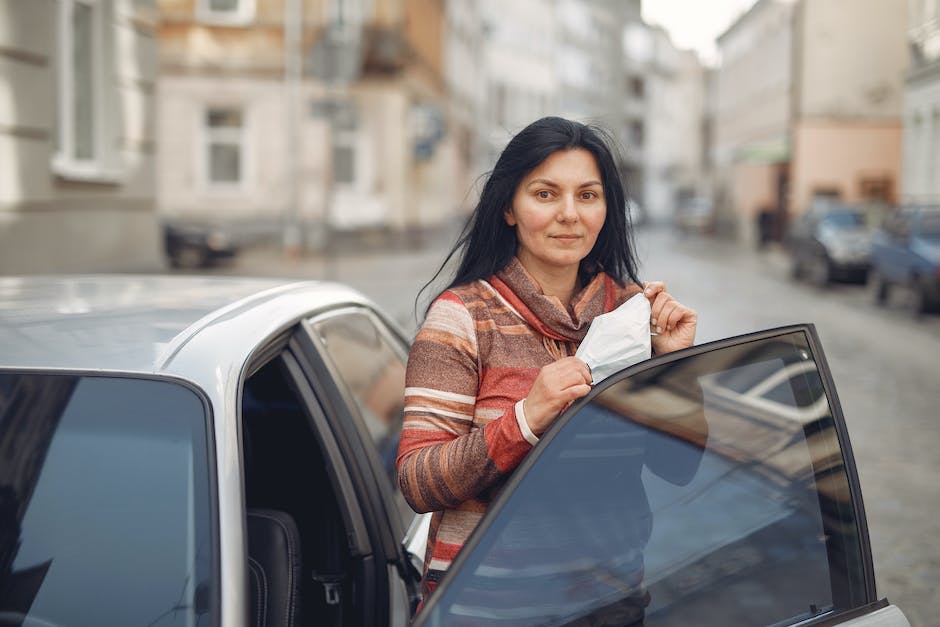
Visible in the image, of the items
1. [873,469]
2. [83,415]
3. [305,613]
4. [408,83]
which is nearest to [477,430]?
[83,415]

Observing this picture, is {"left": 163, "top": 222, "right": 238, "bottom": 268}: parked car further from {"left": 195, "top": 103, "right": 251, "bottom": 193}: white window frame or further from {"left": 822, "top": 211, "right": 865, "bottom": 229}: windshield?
{"left": 822, "top": 211, "right": 865, "bottom": 229}: windshield

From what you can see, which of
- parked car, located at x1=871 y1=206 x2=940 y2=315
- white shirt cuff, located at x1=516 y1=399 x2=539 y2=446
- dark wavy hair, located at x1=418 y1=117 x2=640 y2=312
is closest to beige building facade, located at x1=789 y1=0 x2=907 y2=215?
parked car, located at x1=871 y1=206 x2=940 y2=315

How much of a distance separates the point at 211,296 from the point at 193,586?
1.09 meters

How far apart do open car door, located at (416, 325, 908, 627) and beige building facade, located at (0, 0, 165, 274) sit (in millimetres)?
9408

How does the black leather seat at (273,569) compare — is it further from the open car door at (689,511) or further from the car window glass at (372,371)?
the open car door at (689,511)

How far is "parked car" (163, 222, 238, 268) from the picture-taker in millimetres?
23812

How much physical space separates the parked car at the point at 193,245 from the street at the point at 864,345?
2.36 feet

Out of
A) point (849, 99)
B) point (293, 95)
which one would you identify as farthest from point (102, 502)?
point (849, 99)

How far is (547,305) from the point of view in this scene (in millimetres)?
2180

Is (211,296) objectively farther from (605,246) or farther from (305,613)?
(605,246)

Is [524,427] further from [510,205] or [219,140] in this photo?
[219,140]

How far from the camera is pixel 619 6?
286 ft

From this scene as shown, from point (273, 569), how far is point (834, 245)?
2311 cm

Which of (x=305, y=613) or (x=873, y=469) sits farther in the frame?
(x=873, y=469)
